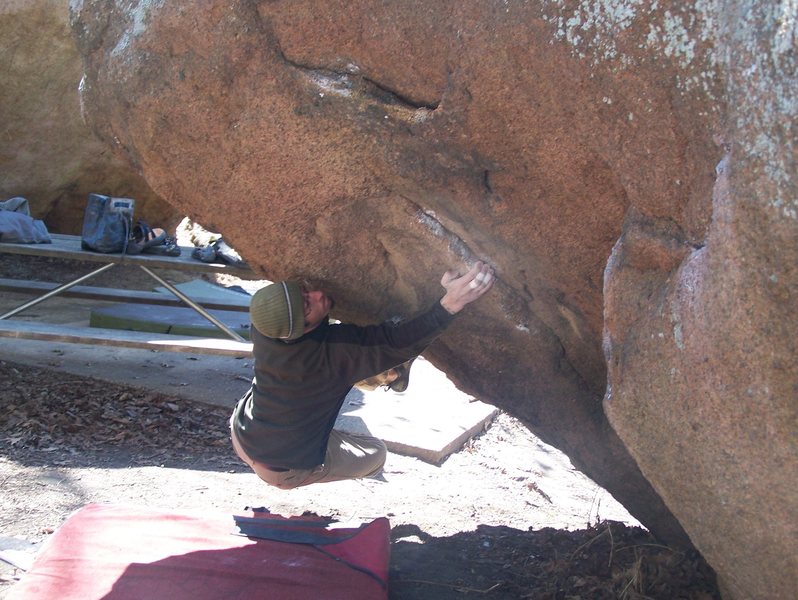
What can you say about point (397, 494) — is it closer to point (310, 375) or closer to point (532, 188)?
point (310, 375)

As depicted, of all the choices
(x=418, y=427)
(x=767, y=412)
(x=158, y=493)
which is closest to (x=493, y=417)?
(x=418, y=427)

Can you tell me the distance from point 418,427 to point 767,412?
3839 millimetres

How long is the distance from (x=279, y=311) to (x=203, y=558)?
971 mm

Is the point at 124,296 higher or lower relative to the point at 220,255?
lower

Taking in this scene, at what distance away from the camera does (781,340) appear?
1.79 metres

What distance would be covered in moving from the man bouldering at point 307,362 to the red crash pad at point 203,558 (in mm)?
257

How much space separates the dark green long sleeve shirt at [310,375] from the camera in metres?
3.07

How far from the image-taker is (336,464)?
3566 millimetres

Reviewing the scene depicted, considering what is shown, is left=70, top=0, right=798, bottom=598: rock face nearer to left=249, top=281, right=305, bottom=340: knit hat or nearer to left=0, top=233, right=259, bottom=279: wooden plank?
left=249, top=281, right=305, bottom=340: knit hat

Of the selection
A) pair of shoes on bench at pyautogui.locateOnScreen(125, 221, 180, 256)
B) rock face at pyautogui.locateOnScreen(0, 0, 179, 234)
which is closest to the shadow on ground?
pair of shoes on bench at pyautogui.locateOnScreen(125, 221, 180, 256)

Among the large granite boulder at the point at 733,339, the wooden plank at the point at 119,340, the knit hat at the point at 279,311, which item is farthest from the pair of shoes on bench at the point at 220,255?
the large granite boulder at the point at 733,339

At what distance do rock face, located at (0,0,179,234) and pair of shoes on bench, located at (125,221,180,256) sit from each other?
60.5 inches

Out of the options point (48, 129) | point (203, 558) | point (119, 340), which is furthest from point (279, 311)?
point (48, 129)

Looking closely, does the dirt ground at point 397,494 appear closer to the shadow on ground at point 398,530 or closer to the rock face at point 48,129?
the shadow on ground at point 398,530
